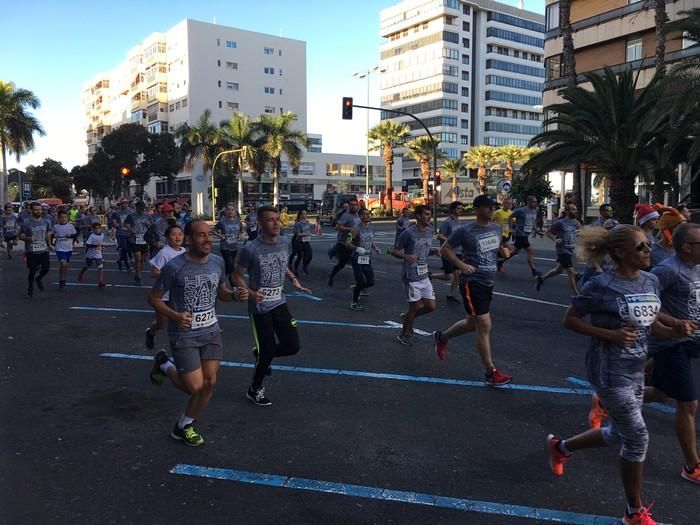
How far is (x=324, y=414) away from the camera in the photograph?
16.7 feet

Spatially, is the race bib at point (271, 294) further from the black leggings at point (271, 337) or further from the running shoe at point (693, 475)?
the running shoe at point (693, 475)

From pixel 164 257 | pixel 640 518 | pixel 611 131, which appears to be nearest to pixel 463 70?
pixel 611 131

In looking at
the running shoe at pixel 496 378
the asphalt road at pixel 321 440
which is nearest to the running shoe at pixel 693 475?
the asphalt road at pixel 321 440

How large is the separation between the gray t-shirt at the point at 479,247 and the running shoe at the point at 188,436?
3.08 m

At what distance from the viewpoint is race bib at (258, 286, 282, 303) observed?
5.28 m

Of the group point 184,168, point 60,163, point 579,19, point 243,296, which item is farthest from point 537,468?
point 60,163

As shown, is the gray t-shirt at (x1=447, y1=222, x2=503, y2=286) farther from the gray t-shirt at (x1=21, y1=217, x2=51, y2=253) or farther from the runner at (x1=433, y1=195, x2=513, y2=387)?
the gray t-shirt at (x1=21, y1=217, x2=51, y2=253)

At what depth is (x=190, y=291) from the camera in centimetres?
435

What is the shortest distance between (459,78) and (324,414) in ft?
324

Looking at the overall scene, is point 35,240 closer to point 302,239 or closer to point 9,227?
point 302,239

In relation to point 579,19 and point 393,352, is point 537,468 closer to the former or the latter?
point 393,352

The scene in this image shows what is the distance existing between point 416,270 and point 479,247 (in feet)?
4.98

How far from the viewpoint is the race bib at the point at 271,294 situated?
5.28 metres

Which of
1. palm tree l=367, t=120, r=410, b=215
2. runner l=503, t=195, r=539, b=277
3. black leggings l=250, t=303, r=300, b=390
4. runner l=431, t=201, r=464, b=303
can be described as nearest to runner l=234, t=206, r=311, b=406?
black leggings l=250, t=303, r=300, b=390
